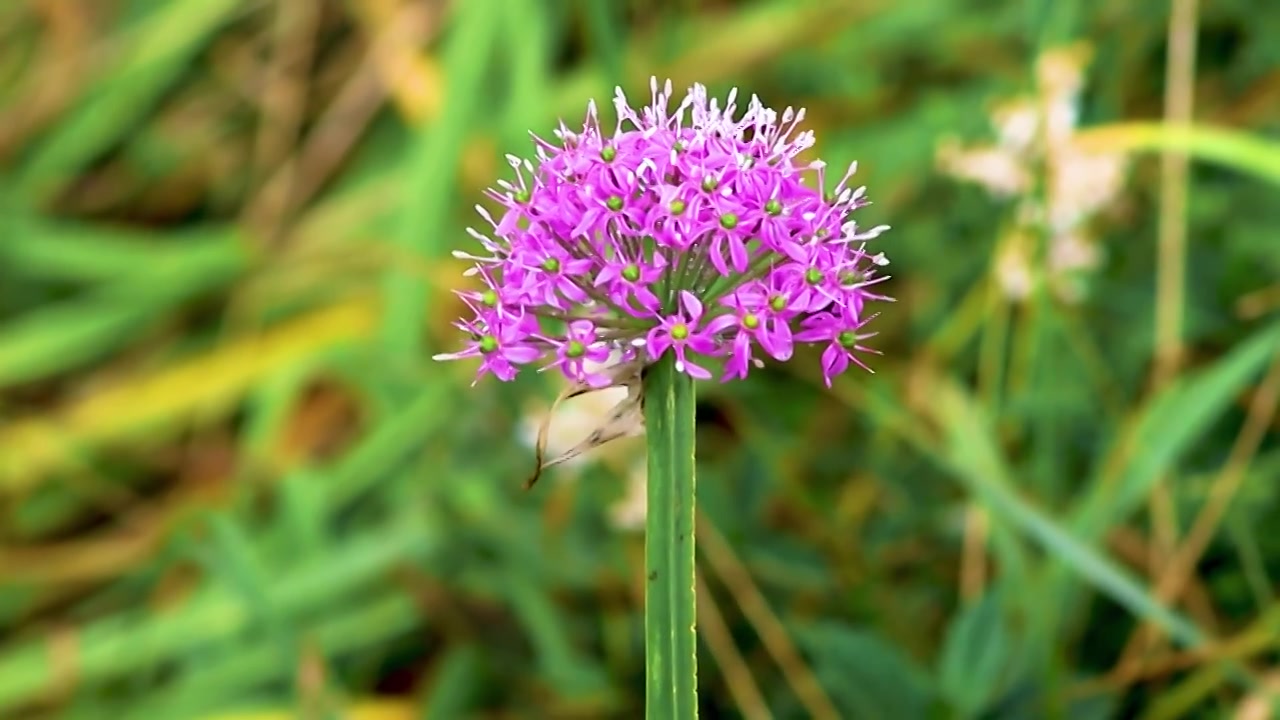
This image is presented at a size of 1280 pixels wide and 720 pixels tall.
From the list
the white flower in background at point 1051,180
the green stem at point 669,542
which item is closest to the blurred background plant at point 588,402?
the white flower in background at point 1051,180

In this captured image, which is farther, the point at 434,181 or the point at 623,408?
the point at 434,181

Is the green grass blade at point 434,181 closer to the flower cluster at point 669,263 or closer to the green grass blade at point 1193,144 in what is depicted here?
the green grass blade at point 1193,144

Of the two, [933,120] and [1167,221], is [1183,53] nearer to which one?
[1167,221]

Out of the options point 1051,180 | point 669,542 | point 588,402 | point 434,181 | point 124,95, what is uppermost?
point 124,95

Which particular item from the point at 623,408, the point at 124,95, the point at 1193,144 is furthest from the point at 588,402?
the point at 124,95

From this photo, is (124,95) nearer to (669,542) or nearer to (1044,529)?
(1044,529)

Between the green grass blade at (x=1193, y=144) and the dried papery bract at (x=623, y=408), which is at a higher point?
the green grass blade at (x=1193, y=144)

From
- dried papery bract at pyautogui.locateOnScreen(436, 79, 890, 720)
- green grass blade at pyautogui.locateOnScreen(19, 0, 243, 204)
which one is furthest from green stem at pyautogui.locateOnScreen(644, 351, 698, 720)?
green grass blade at pyautogui.locateOnScreen(19, 0, 243, 204)

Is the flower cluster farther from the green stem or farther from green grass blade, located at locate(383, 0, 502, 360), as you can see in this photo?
green grass blade, located at locate(383, 0, 502, 360)

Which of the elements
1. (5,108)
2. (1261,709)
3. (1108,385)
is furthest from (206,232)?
(1261,709)
